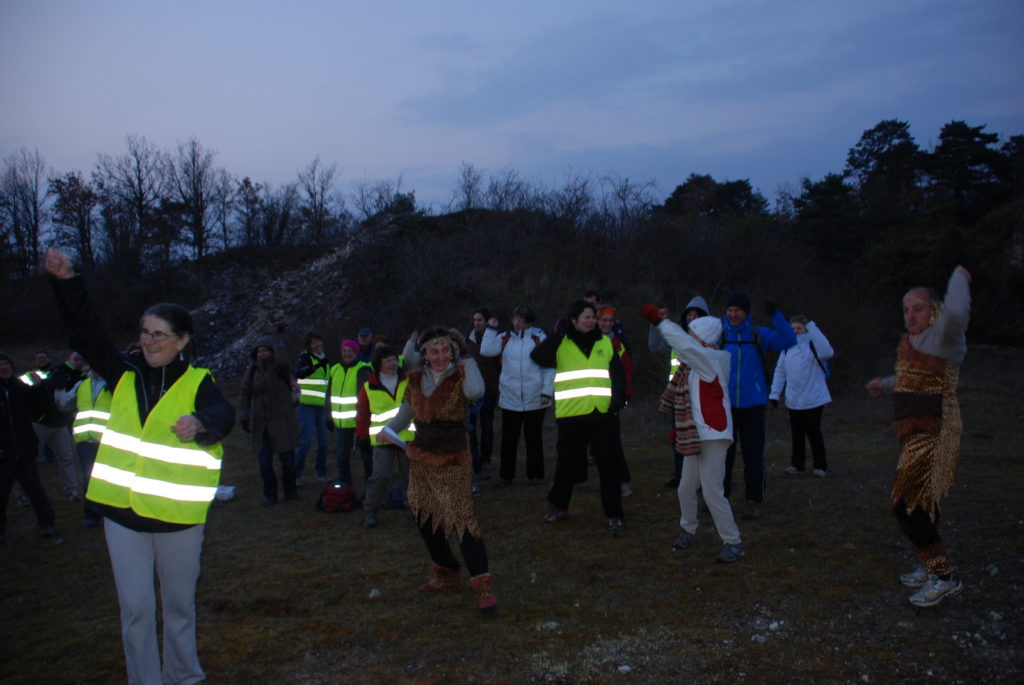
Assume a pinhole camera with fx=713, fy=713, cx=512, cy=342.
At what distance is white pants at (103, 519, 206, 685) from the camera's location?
11.1 ft

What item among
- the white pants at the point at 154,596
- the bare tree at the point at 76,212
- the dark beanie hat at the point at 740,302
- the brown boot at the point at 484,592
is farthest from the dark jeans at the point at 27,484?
the bare tree at the point at 76,212

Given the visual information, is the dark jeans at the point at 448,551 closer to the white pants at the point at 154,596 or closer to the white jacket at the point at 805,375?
the white pants at the point at 154,596

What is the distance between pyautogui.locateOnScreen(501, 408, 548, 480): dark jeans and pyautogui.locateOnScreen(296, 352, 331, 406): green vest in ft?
9.32

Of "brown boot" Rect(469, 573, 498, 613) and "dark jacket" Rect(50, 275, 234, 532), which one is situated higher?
"dark jacket" Rect(50, 275, 234, 532)

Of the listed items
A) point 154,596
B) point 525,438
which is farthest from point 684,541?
point 154,596

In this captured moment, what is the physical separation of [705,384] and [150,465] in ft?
12.9

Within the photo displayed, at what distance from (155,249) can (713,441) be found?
41.1 meters

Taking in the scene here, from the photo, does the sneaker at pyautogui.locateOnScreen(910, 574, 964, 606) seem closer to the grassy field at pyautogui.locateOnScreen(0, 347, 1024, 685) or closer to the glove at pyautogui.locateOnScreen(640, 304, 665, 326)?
the grassy field at pyautogui.locateOnScreen(0, 347, 1024, 685)

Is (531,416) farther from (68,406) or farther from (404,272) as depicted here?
(404,272)

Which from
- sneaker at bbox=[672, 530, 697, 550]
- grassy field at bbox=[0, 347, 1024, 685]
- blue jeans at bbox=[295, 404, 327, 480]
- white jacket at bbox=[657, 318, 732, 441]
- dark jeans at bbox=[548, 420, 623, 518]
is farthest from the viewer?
blue jeans at bbox=[295, 404, 327, 480]

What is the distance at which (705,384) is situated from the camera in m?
5.59

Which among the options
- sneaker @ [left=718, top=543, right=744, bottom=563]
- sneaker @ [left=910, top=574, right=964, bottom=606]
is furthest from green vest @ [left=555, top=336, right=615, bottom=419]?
sneaker @ [left=910, top=574, right=964, bottom=606]

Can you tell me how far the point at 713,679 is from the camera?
377cm

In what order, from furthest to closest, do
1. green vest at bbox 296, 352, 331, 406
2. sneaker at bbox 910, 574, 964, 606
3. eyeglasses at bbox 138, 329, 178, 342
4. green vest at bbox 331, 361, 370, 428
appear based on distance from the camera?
green vest at bbox 296, 352, 331, 406 → green vest at bbox 331, 361, 370, 428 → sneaker at bbox 910, 574, 964, 606 → eyeglasses at bbox 138, 329, 178, 342
